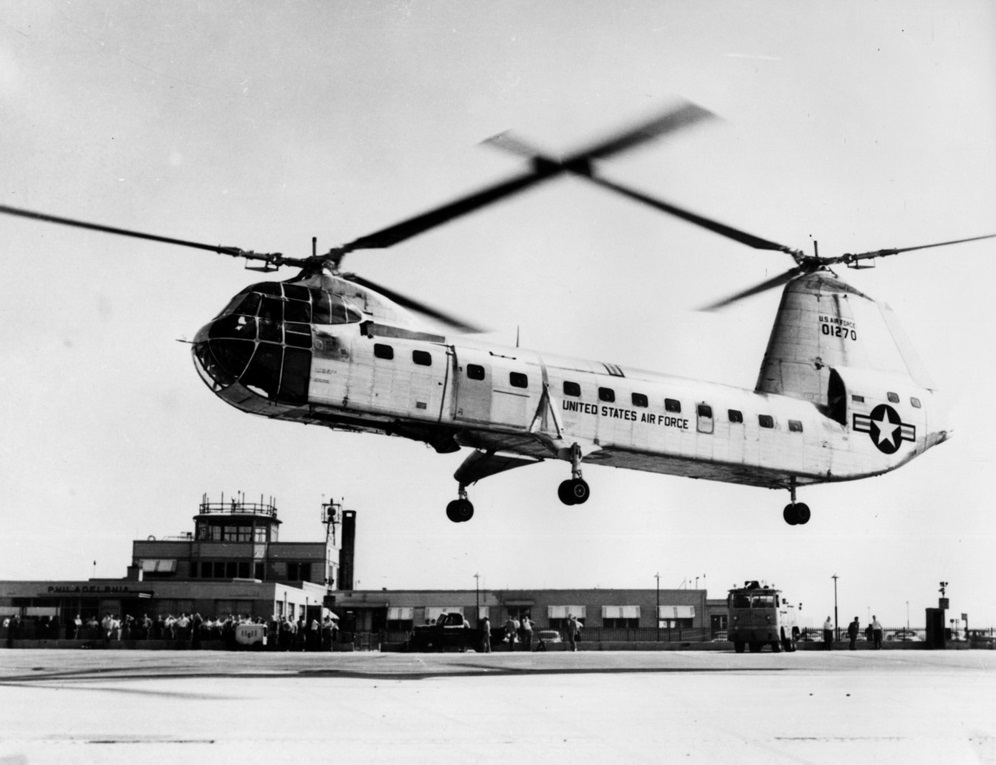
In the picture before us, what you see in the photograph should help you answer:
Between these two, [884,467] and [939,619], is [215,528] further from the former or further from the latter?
[884,467]

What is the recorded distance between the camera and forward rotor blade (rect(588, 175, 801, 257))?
67.8 feet

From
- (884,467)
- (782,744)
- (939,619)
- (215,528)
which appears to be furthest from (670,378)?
(215,528)

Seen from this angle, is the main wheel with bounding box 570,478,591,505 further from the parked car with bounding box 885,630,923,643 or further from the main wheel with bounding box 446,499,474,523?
the parked car with bounding box 885,630,923,643

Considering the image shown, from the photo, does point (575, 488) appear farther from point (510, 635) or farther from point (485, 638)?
point (510, 635)

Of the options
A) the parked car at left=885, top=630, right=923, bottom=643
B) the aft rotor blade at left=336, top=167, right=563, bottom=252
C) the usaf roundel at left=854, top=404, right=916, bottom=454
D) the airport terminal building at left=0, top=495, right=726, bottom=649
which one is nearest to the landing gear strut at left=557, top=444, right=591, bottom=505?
the aft rotor blade at left=336, top=167, right=563, bottom=252

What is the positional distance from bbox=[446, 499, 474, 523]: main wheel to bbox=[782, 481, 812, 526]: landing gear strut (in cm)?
965

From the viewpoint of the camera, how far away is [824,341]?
3114 centimetres

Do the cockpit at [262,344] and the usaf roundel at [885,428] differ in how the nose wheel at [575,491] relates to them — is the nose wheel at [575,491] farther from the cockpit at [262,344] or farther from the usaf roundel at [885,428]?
the usaf roundel at [885,428]

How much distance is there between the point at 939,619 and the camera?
4247cm

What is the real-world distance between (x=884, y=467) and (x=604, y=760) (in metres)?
22.8

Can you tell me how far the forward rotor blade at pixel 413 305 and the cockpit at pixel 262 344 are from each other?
77.3 inches

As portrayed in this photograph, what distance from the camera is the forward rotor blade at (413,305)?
2380 cm

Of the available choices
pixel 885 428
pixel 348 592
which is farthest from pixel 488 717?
pixel 348 592

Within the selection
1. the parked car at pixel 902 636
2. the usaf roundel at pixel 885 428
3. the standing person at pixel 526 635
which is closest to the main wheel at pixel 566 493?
the usaf roundel at pixel 885 428
